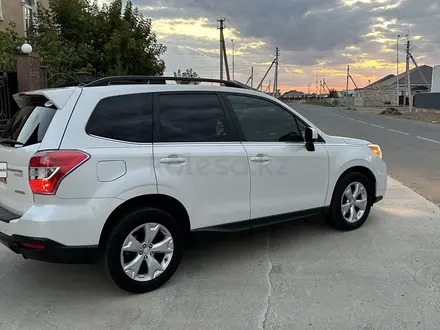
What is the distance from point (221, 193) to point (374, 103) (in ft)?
248

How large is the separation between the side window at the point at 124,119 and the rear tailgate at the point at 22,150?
349mm

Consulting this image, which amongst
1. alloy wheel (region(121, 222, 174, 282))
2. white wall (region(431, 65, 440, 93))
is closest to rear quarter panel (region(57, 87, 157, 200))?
alloy wheel (region(121, 222, 174, 282))

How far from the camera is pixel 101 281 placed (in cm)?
412

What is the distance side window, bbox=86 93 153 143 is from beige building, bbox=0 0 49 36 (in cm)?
1533

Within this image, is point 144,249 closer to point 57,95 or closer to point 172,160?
point 172,160

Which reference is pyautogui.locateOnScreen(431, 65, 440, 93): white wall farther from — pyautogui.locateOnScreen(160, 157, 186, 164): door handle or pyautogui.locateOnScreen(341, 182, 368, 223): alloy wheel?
pyautogui.locateOnScreen(160, 157, 186, 164): door handle

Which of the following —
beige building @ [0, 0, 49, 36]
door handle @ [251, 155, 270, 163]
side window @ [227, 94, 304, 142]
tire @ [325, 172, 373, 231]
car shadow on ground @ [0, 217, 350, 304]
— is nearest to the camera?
car shadow on ground @ [0, 217, 350, 304]

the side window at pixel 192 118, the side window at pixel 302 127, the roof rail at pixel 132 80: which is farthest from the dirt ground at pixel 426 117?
the roof rail at pixel 132 80

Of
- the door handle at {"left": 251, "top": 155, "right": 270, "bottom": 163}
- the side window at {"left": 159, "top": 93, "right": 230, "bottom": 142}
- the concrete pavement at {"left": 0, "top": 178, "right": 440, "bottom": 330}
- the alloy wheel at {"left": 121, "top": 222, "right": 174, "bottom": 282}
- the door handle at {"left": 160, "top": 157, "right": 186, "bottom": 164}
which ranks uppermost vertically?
the side window at {"left": 159, "top": 93, "right": 230, "bottom": 142}

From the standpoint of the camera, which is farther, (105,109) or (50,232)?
(105,109)

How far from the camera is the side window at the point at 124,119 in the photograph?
11.9 ft

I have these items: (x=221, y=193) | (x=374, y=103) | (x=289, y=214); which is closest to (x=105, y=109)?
(x=221, y=193)

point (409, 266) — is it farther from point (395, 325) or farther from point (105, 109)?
point (105, 109)

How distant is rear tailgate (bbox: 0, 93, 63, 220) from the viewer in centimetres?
349
